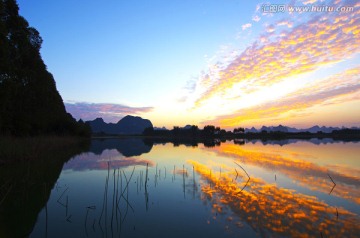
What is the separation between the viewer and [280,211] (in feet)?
29.4

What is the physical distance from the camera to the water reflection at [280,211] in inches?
287

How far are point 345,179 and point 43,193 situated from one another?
54.4 feet

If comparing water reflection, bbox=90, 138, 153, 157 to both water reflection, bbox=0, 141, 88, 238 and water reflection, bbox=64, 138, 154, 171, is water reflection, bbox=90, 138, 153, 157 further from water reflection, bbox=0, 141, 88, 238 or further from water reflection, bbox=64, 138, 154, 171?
water reflection, bbox=0, 141, 88, 238

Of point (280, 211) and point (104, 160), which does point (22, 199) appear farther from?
point (104, 160)

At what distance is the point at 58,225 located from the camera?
7676 mm

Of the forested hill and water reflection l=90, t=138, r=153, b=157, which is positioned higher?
the forested hill

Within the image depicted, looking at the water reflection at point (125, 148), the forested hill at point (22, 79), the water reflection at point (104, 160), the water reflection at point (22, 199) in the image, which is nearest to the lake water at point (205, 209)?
the water reflection at point (22, 199)

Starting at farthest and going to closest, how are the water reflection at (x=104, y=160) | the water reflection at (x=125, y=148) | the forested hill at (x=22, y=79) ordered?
the water reflection at (x=125, y=148) < the forested hill at (x=22, y=79) < the water reflection at (x=104, y=160)

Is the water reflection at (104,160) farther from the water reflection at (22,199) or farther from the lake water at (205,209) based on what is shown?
the lake water at (205,209)

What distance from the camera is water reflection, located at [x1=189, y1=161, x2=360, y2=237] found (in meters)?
7.29

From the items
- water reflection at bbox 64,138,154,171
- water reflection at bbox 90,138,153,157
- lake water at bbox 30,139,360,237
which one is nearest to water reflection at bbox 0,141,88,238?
lake water at bbox 30,139,360,237

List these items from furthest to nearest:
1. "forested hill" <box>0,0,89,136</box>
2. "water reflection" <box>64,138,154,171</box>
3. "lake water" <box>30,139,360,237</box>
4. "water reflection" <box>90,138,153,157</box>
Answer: "water reflection" <box>90,138,153,157</box>, "forested hill" <box>0,0,89,136</box>, "water reflection" <box>64,138,154,171</box>, "lake water" <box>30,139,360,237</box>

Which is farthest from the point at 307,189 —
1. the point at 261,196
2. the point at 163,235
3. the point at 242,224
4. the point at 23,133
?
the point at 23,133

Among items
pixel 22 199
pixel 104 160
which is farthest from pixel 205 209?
pixel 104 160
